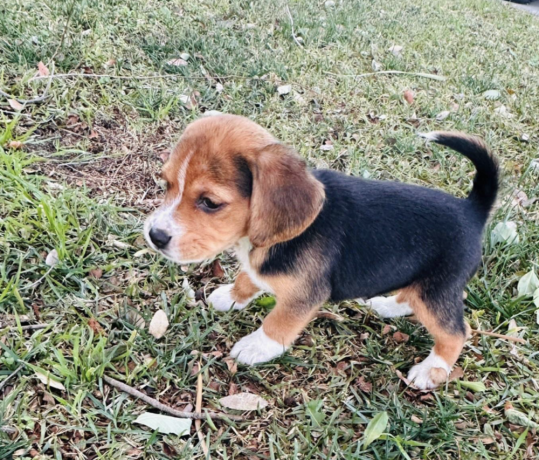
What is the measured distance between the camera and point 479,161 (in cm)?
256

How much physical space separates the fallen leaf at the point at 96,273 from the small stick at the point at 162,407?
76 centimetres

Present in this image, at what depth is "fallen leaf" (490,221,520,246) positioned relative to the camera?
362 centimetres

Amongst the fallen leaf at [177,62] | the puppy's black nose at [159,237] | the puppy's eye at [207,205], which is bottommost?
the fallen leaf at [177,62]

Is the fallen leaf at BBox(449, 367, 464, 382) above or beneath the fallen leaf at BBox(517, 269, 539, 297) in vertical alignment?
beneath

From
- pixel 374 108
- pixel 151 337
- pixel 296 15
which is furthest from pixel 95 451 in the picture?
pixel 296 15

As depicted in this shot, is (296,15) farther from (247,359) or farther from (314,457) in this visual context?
(314,457)

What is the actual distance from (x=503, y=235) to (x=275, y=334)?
2.09 m

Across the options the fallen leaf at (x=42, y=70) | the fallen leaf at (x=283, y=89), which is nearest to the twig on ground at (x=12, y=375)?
the fallen leaf at (x=42, y=70)

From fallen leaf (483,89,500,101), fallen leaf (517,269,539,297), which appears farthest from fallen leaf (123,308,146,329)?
fallen leaf (483,89,500,101)

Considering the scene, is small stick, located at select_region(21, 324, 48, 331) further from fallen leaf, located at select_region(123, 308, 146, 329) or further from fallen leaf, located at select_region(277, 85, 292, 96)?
fallen leaf, located at select_region(277, 85, 292, 96)

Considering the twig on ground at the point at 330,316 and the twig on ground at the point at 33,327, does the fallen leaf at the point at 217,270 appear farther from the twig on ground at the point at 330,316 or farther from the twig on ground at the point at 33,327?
the twig on ground at the point at 33,327

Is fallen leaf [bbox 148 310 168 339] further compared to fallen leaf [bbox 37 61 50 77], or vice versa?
fallen leaf [bbox 37 61 50 77]

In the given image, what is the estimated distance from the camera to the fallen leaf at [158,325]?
280 centimetres

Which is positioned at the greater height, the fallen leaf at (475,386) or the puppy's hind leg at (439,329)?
the puppy's hind leg at (439,329)
